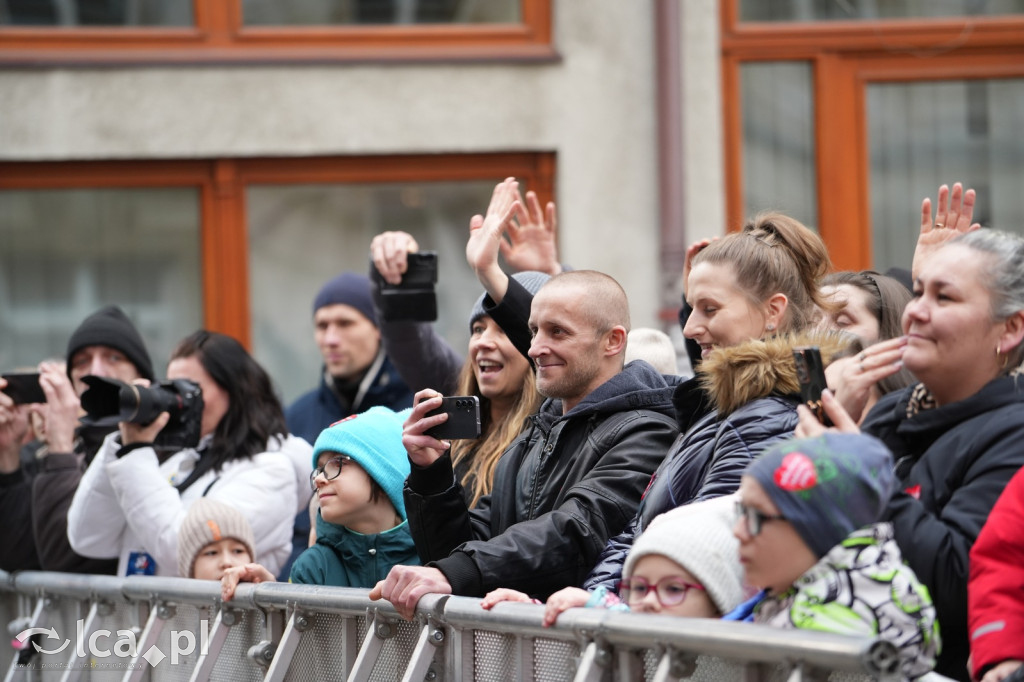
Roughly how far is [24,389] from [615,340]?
243cm

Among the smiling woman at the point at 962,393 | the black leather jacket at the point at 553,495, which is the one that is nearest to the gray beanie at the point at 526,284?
the black leather jacket at the point at 553,495

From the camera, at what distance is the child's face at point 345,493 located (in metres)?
4.34

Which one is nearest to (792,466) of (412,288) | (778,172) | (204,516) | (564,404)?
(564,404)

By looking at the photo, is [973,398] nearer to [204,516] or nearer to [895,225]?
[204,516]

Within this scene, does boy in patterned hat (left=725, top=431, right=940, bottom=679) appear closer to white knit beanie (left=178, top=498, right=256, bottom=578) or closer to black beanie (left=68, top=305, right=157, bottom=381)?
white knit beanie (left=178, top=498, right=256, bottom=578)

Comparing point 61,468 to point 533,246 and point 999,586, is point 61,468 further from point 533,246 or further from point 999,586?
point 999,586

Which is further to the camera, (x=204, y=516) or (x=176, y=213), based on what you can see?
(x=176, y=213)

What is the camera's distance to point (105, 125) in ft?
26.1

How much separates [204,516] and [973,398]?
251 centimetres

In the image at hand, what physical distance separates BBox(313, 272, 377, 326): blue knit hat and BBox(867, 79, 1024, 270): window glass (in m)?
3.24

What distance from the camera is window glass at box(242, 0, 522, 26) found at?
8.12m

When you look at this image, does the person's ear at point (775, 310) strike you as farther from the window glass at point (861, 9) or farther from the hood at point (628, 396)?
the window glass at point (861, 9)

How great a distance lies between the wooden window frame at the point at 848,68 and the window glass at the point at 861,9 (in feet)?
0.13

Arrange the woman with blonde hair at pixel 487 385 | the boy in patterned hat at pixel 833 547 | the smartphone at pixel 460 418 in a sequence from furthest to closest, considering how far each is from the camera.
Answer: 1. the woman with blonde hair at pixel 487 385
2. the smartphone at pixel 460 418
3. the boy in patterned hat at pixel 833 547
